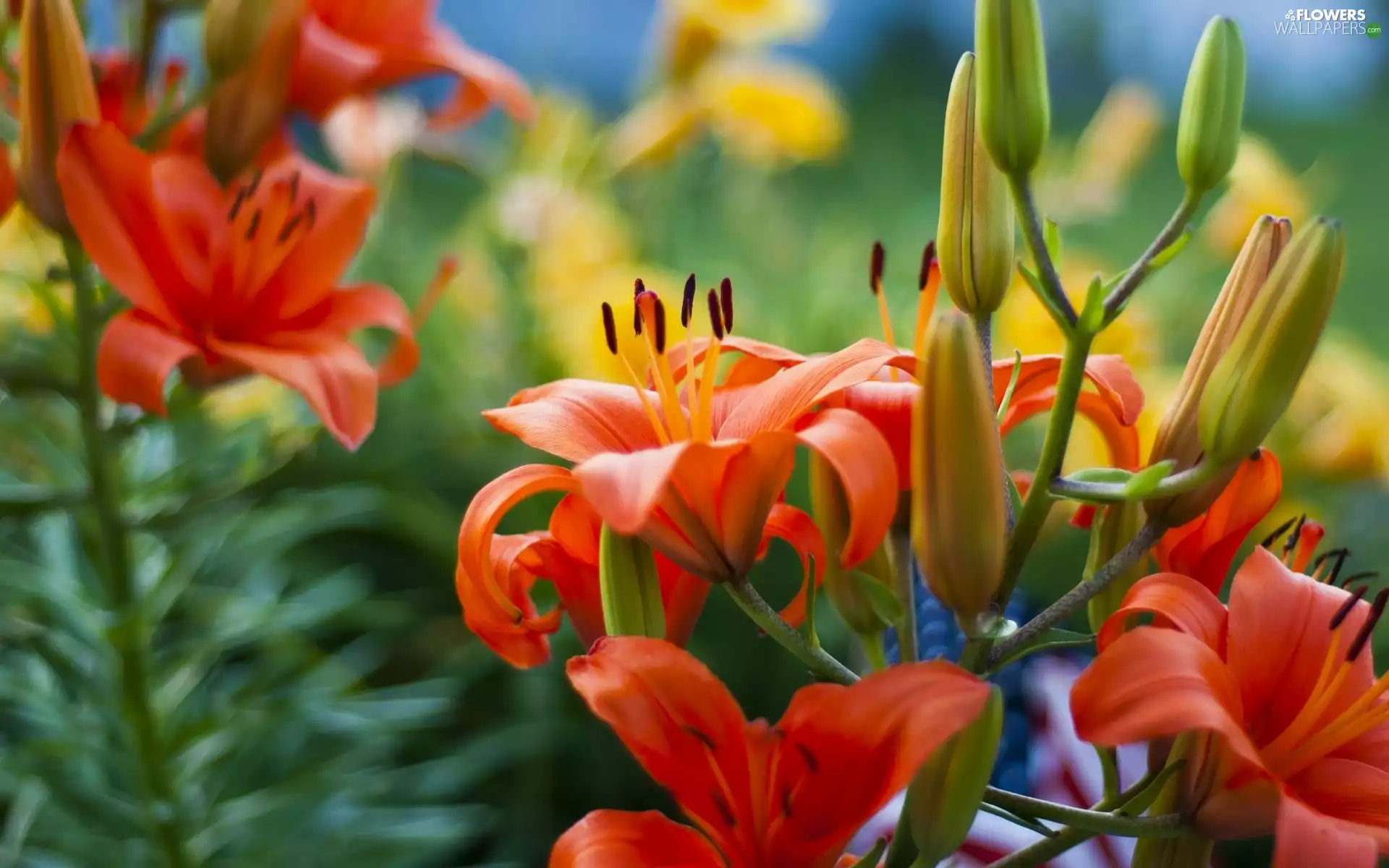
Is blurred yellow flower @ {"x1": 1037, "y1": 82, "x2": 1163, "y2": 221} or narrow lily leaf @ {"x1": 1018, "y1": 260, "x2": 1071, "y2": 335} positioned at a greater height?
narrow lily leaf @ {"x1": 1018, "y1": 260, "x2": 1071, "y2": 335}

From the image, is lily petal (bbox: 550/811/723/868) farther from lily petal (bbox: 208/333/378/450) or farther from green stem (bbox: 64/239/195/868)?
green stem (bbox: 64/239/195/868)

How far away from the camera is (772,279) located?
1.28 meters

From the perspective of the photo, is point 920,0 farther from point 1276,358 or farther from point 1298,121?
point 1276,358

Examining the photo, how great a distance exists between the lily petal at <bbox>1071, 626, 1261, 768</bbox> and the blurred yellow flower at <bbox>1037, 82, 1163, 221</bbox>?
34.6 inches

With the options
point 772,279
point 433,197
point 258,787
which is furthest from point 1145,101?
point 433,197

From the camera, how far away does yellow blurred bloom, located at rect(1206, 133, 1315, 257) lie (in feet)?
2.51

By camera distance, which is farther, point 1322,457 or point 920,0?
point 920,0

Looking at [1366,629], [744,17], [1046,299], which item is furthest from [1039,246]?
[744,17]

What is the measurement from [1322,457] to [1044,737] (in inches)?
17.7

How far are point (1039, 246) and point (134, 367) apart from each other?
0.99ft

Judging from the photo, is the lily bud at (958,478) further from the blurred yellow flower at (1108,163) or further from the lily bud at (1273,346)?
the blurred yellow flower at (1108,163)

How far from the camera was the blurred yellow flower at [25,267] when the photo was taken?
23.8 inches

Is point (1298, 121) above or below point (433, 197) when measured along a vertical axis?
above

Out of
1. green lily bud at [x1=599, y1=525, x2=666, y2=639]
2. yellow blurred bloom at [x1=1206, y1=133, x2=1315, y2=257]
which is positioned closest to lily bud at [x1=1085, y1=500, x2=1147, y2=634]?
green lily bud at [x1=599, y1=525, x2=666, y2=639]
